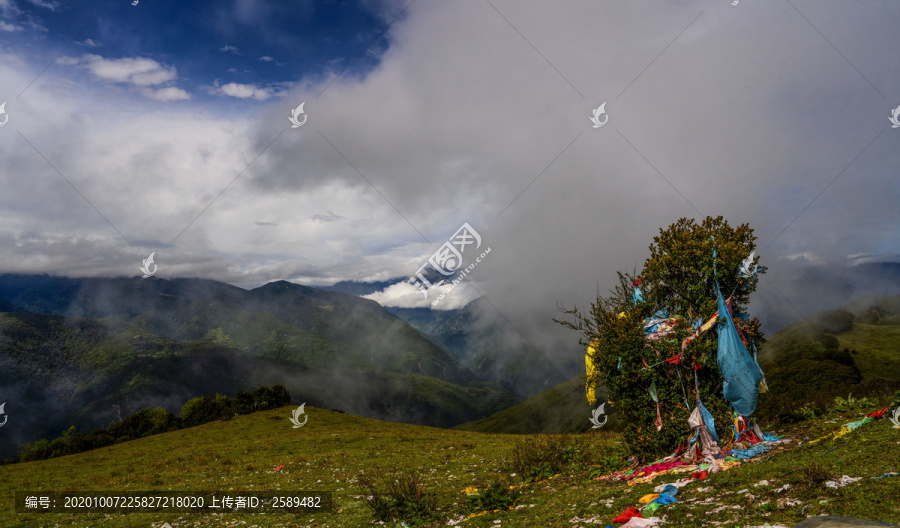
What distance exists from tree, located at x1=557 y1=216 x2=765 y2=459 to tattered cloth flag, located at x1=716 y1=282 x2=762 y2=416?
0.36 m

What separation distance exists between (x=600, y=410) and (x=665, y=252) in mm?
7643

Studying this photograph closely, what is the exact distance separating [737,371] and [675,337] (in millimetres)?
2149

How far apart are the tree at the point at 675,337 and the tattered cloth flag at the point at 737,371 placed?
0.36m

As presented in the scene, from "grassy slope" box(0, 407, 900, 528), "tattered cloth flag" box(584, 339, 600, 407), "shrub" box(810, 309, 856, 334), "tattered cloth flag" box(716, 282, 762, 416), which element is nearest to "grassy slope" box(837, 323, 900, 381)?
"shrub" box(810, 309, 856, 334)

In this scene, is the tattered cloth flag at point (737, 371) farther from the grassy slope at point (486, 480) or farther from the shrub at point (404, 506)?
the shrub at point (404, 506)

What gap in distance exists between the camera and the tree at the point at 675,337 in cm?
1585

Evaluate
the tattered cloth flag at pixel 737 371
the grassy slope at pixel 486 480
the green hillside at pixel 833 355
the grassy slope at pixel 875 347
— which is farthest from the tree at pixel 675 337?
the grassy slope at pixel 875 347

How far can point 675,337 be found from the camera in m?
16.2

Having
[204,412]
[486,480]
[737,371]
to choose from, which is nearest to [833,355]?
[737,371]

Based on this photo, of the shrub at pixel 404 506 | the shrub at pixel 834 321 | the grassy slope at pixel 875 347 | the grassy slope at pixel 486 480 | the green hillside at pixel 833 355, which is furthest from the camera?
the shrub at pixel 834 321

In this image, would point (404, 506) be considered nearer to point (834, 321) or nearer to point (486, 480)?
point (486, 480)

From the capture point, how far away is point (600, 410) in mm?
19953

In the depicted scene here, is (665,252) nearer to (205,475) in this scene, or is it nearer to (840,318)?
(205,475)

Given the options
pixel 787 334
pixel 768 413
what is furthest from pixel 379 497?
pixel 787 334
